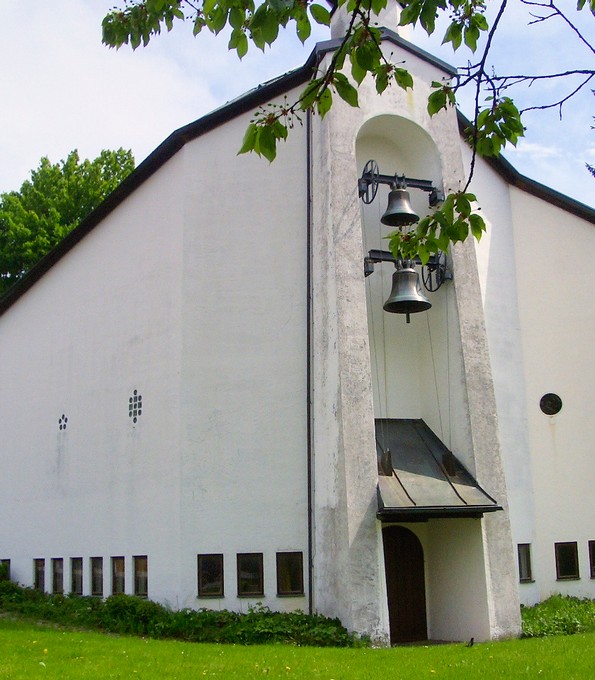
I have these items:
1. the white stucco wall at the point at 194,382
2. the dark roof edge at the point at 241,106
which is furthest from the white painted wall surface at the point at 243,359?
the dark roof edge at the point at 241,106

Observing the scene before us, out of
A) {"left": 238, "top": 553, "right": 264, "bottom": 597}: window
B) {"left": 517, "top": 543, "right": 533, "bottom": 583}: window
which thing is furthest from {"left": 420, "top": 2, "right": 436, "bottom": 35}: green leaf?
{"left": 517, "top": 543, "right": 533, "bottom": 583}: window

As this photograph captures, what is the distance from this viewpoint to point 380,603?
14.1 m

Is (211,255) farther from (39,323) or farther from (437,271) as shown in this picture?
(39,323)

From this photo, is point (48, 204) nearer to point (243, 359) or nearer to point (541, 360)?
point (243, 359)

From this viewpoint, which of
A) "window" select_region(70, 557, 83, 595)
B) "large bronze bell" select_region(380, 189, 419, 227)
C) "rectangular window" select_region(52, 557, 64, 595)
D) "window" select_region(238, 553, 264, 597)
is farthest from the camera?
"rectangular window" select_region(52, 557, 64, 595)

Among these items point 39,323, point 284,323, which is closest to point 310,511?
point 284,323

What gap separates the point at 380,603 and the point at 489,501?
2.72 metres

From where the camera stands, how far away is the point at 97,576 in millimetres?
18797

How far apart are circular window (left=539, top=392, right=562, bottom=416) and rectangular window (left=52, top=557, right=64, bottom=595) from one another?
39.5 ft

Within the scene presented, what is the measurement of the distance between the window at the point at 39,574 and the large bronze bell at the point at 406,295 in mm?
11436

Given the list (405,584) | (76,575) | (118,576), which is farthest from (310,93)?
(76,575)

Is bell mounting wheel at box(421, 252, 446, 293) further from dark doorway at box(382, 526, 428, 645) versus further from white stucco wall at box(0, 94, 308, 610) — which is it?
dark doorway at box(382, 526, 428, 645)

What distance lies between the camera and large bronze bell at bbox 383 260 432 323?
1562cm

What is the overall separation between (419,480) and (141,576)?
6.16 meters
